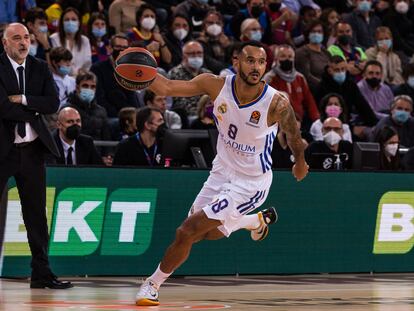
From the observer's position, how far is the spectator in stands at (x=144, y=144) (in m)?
16.0

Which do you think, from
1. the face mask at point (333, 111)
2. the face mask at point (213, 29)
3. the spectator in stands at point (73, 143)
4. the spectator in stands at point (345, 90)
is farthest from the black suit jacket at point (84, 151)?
the spectator in stands at point (345, 90)

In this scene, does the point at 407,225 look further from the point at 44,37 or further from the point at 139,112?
the point at 44,37

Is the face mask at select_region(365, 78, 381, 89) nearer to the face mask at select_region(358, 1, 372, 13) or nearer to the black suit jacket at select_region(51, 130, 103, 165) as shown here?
the face mask at select_region(358, 1, 372, 13)

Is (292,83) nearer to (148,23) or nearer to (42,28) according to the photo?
(148,23)

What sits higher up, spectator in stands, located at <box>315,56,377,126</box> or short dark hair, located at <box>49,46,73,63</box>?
short dark hair, located at <box>49,46,73,63</box>

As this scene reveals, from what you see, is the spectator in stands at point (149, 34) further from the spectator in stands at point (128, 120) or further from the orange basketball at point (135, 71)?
the orange basketball at point (135, 71)

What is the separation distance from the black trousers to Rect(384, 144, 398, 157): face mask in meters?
6.53

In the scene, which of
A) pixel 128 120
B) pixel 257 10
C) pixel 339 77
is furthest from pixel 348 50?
pixel 128 120

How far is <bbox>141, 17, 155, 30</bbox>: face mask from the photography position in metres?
20.4

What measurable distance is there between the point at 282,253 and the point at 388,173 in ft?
6.45

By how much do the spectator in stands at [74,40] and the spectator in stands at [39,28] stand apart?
30 centimetres

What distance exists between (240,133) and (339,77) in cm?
1004

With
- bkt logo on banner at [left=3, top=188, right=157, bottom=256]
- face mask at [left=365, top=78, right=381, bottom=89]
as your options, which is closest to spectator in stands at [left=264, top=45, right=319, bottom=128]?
face mask at [left=365, top=78, right=381, bottom=89]

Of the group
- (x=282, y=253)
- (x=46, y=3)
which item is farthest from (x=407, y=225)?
(x=46, y=3)
